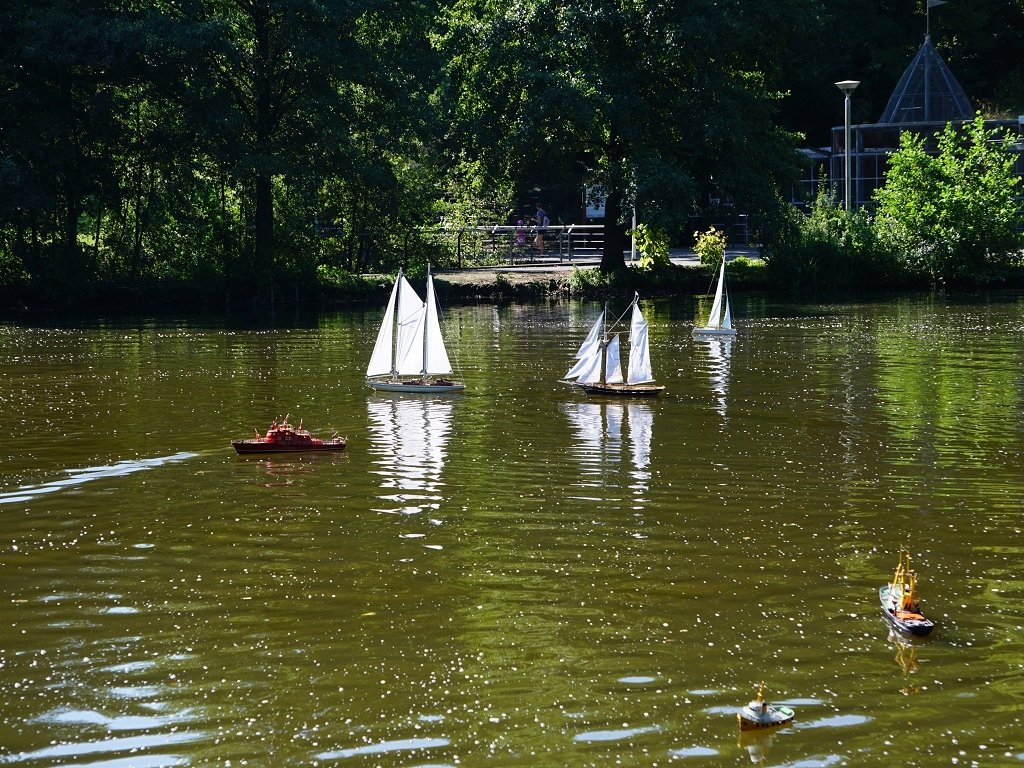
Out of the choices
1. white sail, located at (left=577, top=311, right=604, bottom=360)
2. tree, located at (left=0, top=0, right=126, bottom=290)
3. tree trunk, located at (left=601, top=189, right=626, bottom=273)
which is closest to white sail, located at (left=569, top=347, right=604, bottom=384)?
white sail, located at (left=577, top=311, right=604, bottom=360)

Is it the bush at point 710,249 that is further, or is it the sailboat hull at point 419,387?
the bush at point 710,249

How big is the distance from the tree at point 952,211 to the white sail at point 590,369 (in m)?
31.8

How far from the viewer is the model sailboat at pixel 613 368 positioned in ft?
94.1

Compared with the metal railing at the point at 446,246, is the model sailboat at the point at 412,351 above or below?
below

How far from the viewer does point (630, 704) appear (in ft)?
37.8

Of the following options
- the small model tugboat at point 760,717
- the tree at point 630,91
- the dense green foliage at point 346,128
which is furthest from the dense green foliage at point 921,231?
the small model tugboat at point 760,717

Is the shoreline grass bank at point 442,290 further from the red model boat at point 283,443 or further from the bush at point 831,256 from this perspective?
the red model boat at point 283,443

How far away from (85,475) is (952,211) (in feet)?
145

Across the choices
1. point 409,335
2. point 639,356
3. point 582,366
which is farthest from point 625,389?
point 409,335

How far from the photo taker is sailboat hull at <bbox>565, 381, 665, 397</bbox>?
28344 mm

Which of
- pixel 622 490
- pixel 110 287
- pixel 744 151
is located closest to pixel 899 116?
pixel 744 151

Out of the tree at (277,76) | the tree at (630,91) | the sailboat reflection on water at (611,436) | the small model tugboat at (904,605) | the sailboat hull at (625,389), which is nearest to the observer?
the small model tugboat at (904,605)

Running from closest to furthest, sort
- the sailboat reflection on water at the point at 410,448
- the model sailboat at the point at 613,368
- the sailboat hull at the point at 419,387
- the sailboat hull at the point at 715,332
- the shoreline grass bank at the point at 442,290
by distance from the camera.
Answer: the sailboat reflection on water at the point at 410,448, the model sailboat at the point at 613,368, the sailboat hull at the point at 419,387, the sailboat hull at the point at 715,332, the shoreline grass bank at the point at 442,290

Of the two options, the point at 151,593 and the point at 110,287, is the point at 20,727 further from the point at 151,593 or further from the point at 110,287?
the point at 110,287
